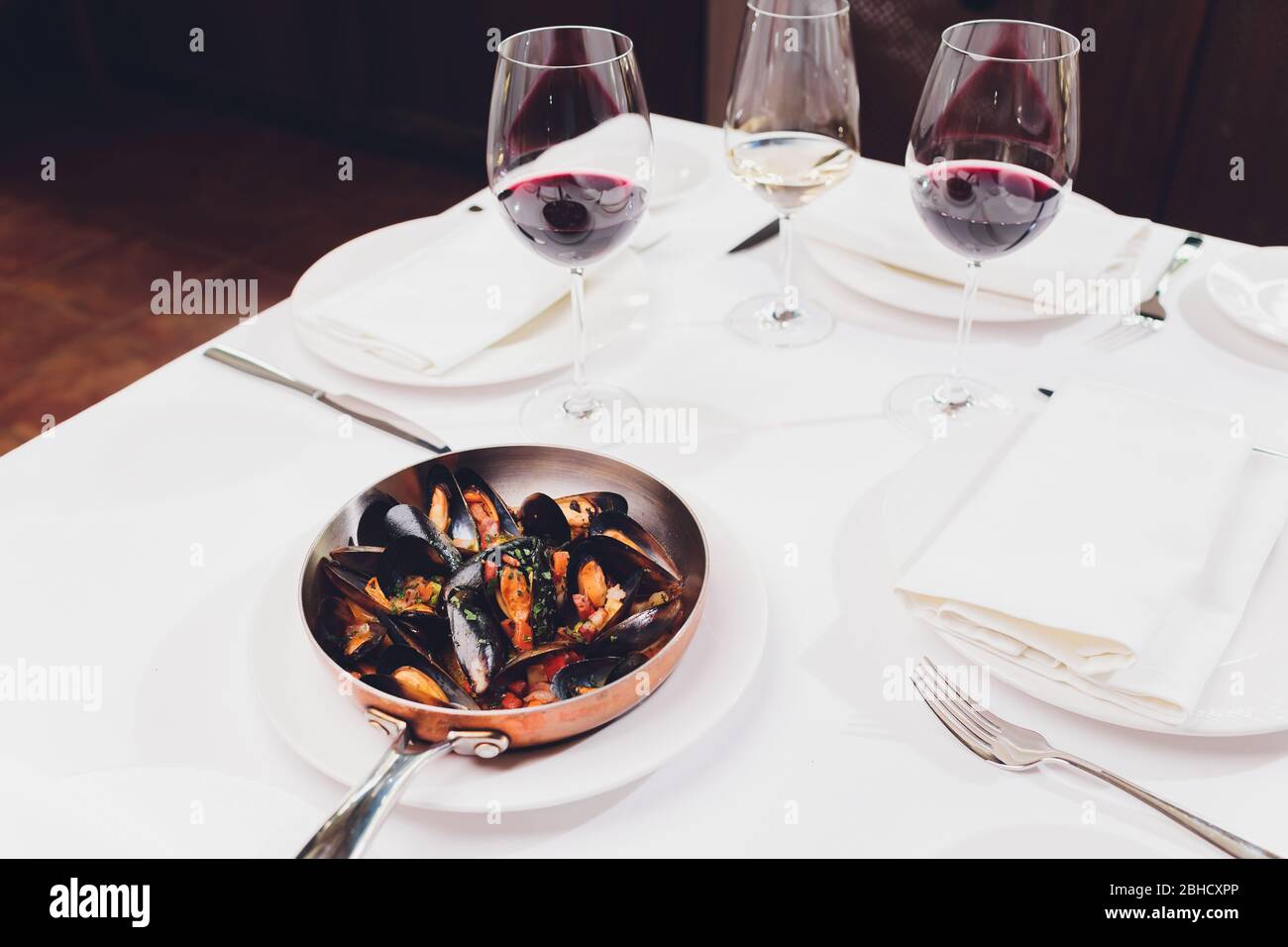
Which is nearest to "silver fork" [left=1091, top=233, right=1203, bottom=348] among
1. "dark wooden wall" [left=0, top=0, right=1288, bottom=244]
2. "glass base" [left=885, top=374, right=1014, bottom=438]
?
"glass base" [left=885, top=374, right=1014, bottom=438]

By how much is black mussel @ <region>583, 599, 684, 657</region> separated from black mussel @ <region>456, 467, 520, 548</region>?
0.11 metres

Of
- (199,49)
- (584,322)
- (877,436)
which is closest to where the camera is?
(877,436)

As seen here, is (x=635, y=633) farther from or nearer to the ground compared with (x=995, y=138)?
nearer to the ground

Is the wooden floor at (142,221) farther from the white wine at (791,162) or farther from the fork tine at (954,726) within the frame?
the fork tine at (954,726)

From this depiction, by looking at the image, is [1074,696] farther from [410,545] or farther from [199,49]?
[199,49]

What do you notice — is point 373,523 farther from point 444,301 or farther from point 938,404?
point 938,404

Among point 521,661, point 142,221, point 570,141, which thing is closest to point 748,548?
point 521,661

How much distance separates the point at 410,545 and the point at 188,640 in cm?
17

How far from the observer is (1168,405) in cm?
79

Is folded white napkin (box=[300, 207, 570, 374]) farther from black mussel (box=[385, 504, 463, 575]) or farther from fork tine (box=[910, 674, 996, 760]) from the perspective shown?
fork tine (box=[910, 674, 996, 760])

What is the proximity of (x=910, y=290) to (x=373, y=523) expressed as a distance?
0.63 meters

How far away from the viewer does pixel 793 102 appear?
974 millimetres
